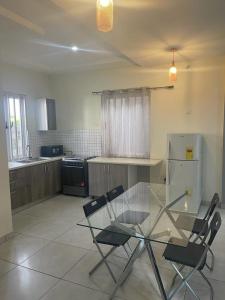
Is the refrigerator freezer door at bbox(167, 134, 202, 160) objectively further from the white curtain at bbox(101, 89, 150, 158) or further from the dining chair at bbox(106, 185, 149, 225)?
the dining chair at bbox(106, 185, 149, 225)

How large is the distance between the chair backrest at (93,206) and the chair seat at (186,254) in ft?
2.65

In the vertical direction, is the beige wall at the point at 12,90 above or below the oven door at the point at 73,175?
above

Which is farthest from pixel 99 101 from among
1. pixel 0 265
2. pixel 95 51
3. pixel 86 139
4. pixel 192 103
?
pixel 0 265

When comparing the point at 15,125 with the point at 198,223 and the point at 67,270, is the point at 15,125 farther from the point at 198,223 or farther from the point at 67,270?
the point at 198,223

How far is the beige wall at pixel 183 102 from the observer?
414 centimetres

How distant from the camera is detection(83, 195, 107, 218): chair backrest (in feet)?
7.64

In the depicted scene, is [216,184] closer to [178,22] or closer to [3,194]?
[178,22]

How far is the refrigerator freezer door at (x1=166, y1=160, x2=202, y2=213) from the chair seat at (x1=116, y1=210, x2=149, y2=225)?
1308 millimetres

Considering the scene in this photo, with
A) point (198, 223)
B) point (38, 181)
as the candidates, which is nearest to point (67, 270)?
point (198, 223)

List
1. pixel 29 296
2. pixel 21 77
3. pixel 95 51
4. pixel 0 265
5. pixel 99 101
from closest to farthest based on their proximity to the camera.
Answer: pixel 29 296, pixel 0 265, pixel 95 51, pixel 21 77, pixel 99 101

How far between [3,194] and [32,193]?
1336 millimetres

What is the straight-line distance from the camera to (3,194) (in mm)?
3100

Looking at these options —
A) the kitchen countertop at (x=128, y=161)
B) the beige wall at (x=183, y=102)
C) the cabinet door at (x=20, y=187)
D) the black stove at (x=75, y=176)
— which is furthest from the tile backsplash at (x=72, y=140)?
the cabinet door at (x=20, y=187)

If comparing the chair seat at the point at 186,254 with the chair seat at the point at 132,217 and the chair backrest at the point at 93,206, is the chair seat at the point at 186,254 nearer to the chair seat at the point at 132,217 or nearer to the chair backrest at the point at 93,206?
the chair seat at the point at 132,217
